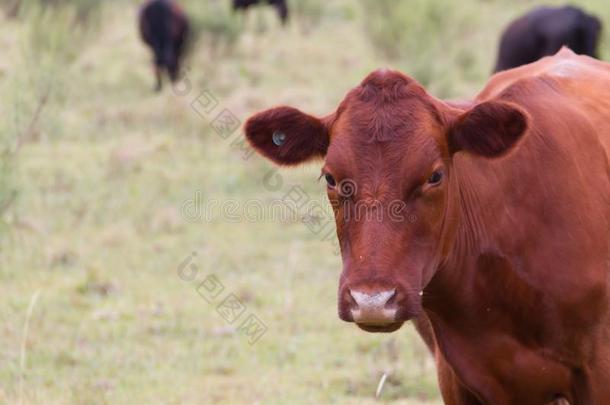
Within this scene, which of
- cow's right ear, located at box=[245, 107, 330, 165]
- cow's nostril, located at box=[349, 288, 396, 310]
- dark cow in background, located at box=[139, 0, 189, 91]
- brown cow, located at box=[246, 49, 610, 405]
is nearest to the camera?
cow's nostril, located at box=[349, 288, 396, 310]

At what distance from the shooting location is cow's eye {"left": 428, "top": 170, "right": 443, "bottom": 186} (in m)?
3.59

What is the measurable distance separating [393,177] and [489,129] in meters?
0.37

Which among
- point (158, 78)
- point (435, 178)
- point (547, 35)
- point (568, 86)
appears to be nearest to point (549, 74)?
point (568, 86)

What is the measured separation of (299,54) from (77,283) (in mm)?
12646

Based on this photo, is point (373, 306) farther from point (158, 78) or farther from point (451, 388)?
point (158, 78)

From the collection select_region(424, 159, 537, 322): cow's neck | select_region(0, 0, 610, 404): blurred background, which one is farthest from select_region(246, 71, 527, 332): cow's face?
select_region(0, 0, 610, 404): blurred background

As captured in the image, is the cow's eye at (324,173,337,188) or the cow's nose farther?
the cow's eye at (324,173,337,188)

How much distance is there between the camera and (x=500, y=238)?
3953 mm

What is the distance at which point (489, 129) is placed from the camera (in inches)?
145

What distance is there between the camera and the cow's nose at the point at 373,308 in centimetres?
331

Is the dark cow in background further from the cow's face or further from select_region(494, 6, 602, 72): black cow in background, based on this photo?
the cow's face

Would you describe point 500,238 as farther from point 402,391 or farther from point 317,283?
point 317,283

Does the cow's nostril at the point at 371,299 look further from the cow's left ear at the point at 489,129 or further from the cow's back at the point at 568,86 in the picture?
the cow's back at the point at 568,86

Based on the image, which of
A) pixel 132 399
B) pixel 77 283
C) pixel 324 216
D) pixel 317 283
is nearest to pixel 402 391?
pixel 132 399
